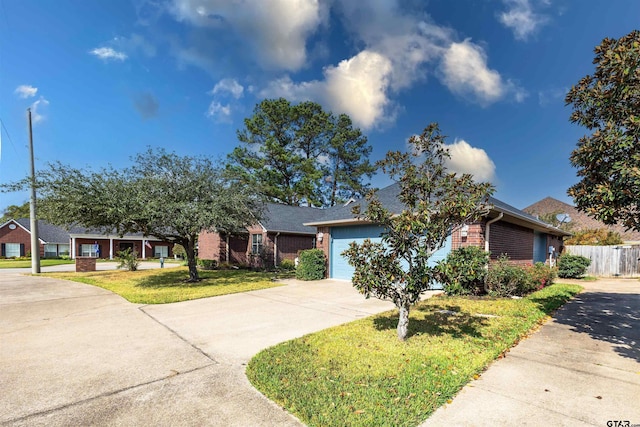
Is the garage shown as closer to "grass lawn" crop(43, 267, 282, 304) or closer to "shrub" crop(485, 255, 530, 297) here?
"grass lawn" crop(43, 267, 282, 304)

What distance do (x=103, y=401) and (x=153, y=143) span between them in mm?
11506

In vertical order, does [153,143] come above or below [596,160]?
above

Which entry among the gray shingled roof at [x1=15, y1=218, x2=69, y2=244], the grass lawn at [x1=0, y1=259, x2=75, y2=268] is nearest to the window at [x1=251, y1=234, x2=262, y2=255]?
the grass lawn at [x1=0, y1=259, x2=75, y2=268]

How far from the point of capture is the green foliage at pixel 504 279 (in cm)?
908

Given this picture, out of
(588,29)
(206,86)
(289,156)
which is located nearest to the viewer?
(588,29)

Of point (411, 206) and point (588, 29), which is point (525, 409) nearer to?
point (411, 206)

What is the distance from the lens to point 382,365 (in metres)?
4.11

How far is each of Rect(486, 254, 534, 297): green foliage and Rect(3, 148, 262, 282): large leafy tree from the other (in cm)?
→ 914

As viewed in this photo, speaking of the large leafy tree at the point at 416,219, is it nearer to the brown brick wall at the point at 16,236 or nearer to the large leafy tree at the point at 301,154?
the large leafy tree at the point at 301,154

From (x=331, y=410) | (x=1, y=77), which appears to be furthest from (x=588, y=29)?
(x=1, y=77)

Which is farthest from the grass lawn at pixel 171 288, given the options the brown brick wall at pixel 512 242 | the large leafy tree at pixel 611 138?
the large leafy tree at pixel 611 138

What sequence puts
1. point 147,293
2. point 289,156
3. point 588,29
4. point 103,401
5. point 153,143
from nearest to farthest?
point 103,401 < point 588,29 < point 147,293 < point 153,143 < point 289,156

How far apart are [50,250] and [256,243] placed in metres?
29.4

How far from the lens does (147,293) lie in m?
10.3
